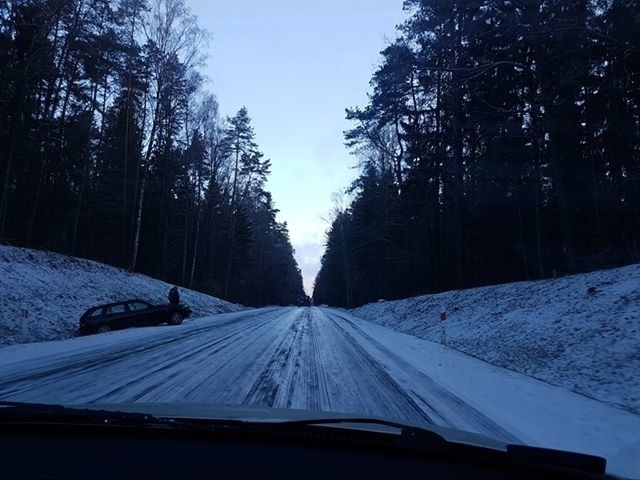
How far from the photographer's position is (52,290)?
2189 cm

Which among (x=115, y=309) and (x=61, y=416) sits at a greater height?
(x=115, y=309)

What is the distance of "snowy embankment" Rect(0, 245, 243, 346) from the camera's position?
17.6 metres

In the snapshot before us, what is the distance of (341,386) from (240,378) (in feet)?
6.14

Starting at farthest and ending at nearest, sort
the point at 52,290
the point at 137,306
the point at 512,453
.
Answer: the point at 137,306
the point at 52,290
the point at 512,453

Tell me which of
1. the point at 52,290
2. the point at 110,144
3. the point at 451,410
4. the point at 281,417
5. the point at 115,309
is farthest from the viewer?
the point at 110,144

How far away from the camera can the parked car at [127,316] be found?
19.5 meters

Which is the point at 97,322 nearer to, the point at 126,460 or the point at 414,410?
the point at 414,410

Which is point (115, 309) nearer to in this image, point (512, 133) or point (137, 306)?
point (137, 306)

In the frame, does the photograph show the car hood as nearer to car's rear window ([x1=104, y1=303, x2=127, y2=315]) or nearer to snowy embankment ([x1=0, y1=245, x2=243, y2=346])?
snowy embankment ([x1=0, y1=245, x2=243, y2=346])

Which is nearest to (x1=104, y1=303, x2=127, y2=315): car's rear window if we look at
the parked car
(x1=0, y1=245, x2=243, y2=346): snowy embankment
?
the parked car

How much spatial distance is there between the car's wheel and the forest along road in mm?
9703

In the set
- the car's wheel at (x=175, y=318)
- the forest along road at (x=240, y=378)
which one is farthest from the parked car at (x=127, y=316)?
the forest along road at (x=240, y=378)

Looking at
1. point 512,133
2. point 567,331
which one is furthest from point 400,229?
point 567,331

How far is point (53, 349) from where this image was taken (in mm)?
13062
